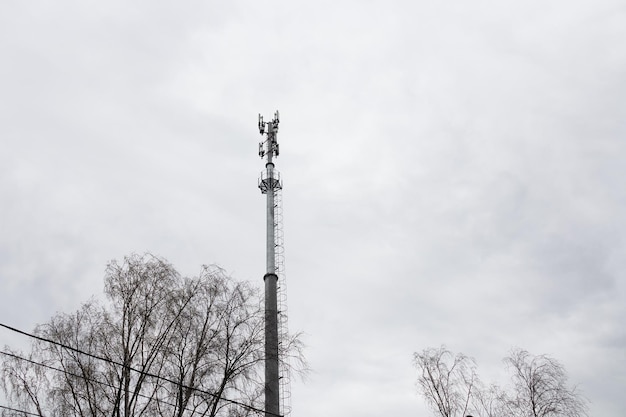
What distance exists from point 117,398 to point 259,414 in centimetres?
520

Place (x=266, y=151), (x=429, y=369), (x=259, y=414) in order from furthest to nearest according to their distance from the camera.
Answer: (x=266, y=151), (x=429, y=369), (x=259, y=414)

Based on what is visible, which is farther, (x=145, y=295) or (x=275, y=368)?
(x=275, y=368)

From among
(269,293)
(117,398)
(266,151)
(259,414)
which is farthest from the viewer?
(266,151)

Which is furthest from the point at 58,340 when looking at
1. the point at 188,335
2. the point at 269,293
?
the point at 269,293

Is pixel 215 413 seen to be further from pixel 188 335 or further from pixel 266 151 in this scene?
pixel 266 151

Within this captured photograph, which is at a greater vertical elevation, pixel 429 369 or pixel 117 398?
pixel 429 369

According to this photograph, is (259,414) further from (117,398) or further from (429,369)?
(429,369)

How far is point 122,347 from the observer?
21.5 meters

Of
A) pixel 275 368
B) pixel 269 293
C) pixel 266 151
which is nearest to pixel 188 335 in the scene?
pixel 275 368

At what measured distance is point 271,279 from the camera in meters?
34.2

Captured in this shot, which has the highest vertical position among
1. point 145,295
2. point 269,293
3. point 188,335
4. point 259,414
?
point 269,293

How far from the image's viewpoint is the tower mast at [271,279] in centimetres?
2511

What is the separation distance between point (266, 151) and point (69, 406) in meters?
27.7

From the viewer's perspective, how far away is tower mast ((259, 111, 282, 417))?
989 inches
